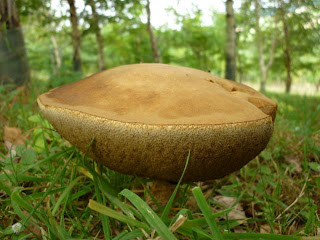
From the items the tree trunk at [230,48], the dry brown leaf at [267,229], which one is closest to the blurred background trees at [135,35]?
the tree trunk at [230,48]

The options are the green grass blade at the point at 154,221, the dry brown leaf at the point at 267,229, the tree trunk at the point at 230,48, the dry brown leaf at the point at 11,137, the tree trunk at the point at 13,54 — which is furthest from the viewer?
the tree trunk at the point at 230,48

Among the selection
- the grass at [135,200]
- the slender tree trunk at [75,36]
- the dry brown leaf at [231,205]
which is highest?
the slender tree trunk at [75,36]

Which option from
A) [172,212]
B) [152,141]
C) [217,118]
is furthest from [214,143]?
[172,212]

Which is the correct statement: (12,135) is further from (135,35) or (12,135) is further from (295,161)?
(135,35)

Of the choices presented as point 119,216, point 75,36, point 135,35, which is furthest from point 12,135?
point 135,35

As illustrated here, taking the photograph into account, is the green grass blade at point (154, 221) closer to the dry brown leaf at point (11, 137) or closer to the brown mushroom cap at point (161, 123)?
the brown mushroom cap at point (161, 123)

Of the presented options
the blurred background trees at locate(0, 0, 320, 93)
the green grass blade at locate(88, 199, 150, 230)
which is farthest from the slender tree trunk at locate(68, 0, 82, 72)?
the green grass blade at locate(88, 199, 150, 230)
